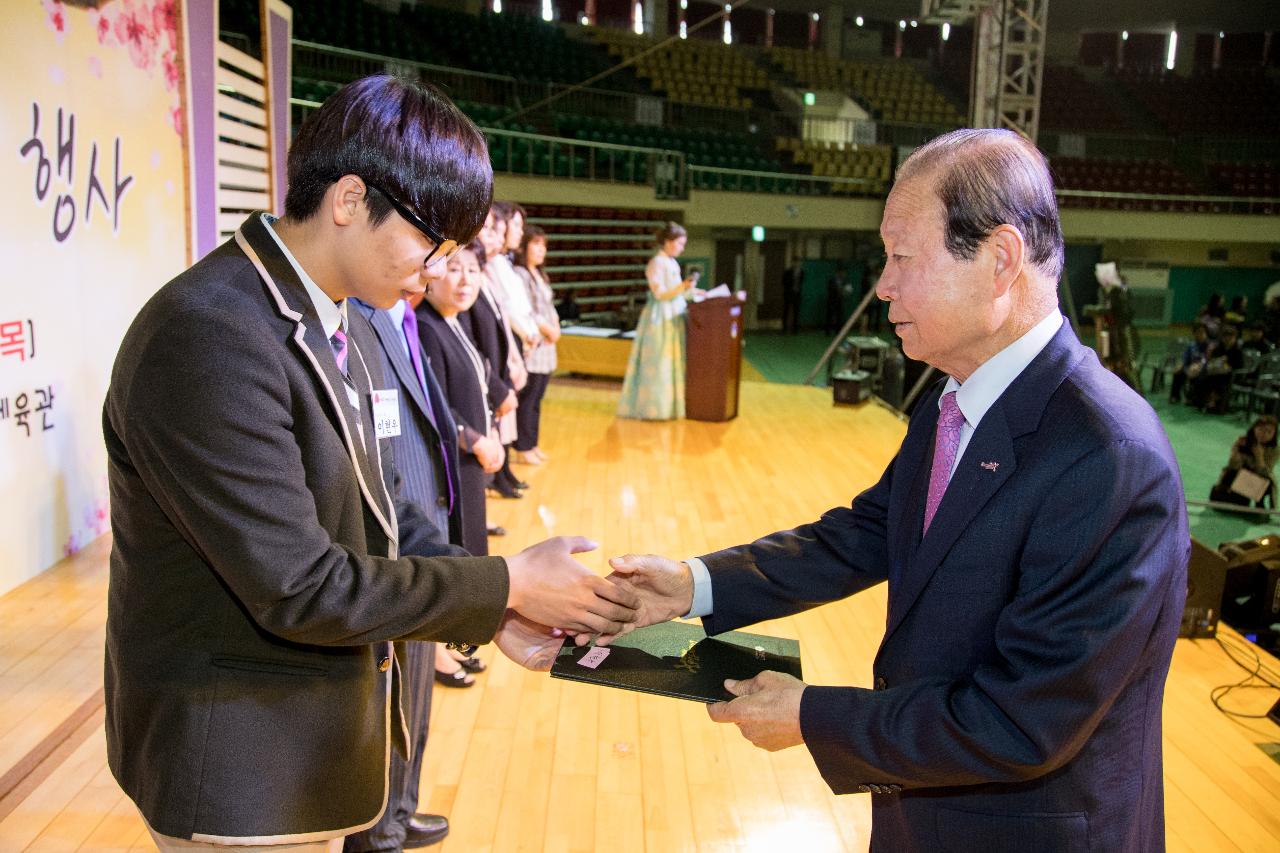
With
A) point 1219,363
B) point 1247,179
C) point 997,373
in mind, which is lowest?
point 1219,363

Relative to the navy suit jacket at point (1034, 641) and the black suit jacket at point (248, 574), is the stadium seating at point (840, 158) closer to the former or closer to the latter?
the navy suit jacket at point (1034, 641)

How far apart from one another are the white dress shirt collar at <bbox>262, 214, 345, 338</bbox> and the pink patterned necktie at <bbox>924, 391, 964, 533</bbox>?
787 mm

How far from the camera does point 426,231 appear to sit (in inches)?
44.6

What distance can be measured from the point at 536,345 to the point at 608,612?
15.1 feet

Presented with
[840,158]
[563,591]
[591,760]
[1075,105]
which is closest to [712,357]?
[591,760]

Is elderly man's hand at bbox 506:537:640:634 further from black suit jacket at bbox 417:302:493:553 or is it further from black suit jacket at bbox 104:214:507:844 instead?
black suit jacket at bbox 417:302:493:553

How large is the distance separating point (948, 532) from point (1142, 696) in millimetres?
287

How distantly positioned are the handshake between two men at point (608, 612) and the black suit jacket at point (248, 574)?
0.30ft

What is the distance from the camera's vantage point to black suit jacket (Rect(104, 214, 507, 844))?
39.5 inches

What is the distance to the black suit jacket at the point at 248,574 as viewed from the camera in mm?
1004

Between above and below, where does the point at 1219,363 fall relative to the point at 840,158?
below

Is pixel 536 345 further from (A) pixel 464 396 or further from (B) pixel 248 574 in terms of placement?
(B) pixel 248 574

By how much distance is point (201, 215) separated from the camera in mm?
5027

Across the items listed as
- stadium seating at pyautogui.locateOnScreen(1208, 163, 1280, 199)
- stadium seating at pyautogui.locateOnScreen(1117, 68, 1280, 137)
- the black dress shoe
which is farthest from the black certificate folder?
stadium seating at pyautogui.locateOnScreen(1117, 68, 1280, 137)
